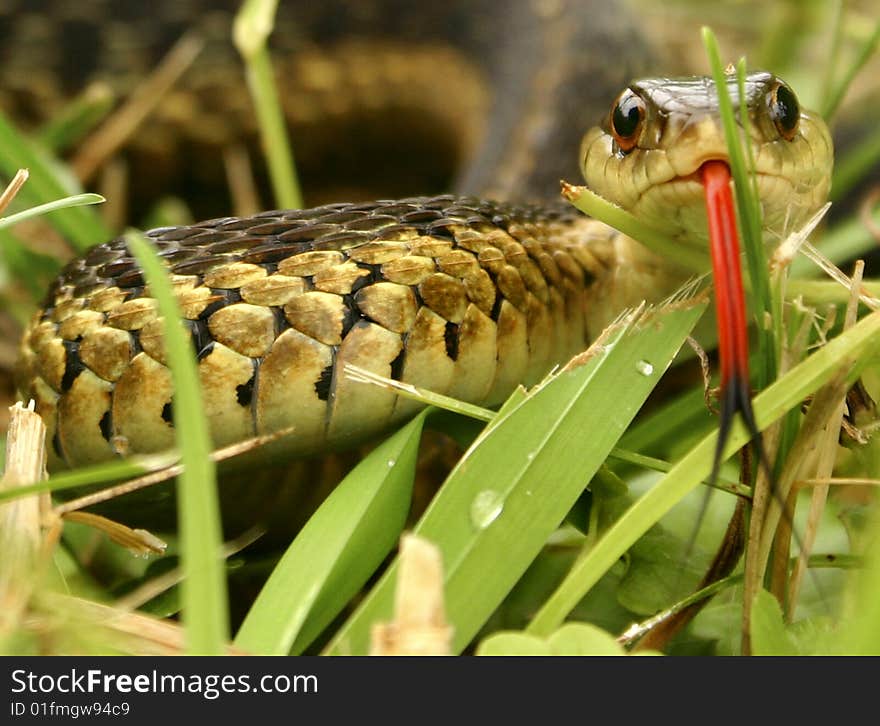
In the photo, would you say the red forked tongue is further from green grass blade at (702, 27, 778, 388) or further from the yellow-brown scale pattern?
the yellow-brown scale pattern

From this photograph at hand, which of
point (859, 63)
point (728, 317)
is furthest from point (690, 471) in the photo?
point (859, 63)

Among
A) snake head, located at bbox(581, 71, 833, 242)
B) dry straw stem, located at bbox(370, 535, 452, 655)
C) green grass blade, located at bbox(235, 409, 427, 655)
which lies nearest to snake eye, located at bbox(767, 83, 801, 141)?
snake head, located at bbox(581, 71, 833, 242)

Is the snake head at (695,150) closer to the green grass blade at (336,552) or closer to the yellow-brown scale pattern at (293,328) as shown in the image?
the yellow-brown scale pattern at (293,328)

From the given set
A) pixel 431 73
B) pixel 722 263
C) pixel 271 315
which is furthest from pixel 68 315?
pixel 431 73

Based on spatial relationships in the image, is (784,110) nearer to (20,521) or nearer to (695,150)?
(695,150)

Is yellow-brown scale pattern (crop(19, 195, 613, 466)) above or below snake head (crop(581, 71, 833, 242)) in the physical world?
below

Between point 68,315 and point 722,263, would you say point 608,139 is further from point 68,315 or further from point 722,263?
point 68,315

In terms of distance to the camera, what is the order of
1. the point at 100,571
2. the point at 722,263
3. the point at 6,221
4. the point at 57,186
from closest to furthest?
the point at 722,263
the point at 6,221
the point at 100,571
the point at 57,186
